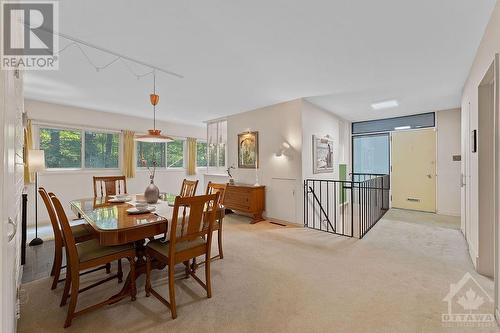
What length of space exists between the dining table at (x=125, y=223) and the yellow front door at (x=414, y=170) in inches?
211

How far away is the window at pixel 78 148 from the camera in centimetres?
470

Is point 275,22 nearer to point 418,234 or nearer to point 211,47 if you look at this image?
point 211,47

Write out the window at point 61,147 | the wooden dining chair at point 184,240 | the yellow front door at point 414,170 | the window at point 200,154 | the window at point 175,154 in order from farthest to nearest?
the window at point 200,154 → the window at point 175,154 → the yellow front door at point 414,170 → the window at point 61,147 → the wooden dining chair at point 184,240

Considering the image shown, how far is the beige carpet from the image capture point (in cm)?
171

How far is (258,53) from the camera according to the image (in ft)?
8.45

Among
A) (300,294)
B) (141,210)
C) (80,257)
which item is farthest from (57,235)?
(300,294)

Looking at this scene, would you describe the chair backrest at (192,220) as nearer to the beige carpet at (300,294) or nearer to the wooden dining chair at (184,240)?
the wooden dining chair at (184,240)

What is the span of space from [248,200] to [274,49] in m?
2.93

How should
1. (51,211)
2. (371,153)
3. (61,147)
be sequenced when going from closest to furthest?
(51,211)
(61,147)
(371,153)

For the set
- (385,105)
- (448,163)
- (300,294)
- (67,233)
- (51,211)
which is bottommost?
(300,294)

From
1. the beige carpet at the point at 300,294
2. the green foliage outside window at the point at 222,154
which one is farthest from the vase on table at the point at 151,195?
the green foliage outside window at the point at 222,154

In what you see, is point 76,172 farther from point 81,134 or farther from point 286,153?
point 286,153

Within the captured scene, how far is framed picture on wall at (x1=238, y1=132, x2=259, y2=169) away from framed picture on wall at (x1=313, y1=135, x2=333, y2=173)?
1.27 meters

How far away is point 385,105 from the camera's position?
4742 mm
